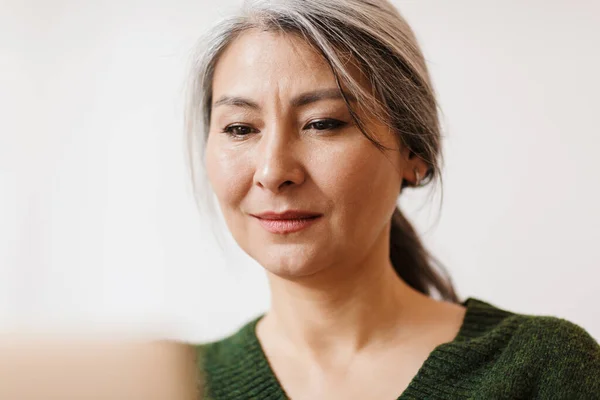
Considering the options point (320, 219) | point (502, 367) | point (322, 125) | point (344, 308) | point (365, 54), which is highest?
point (365, 54)

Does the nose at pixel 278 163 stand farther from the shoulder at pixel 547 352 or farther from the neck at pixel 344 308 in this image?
the shoulder at pixel 547 352

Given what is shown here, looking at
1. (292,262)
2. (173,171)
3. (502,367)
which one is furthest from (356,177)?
(173,171)

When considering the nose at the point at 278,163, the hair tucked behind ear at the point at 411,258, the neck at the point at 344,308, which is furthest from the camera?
the hair tucked behind ear at the point at 411,258

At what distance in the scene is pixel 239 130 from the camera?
1141 millimetres

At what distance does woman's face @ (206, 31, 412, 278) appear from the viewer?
42.5 inches

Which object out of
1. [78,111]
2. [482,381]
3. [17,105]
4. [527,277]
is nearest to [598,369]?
[482,381]

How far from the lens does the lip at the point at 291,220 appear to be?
1.10 meters

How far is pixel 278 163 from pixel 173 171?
855 millimetres

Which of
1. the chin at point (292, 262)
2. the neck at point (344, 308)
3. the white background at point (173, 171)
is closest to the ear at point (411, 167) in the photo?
the neck at point (344, 308)

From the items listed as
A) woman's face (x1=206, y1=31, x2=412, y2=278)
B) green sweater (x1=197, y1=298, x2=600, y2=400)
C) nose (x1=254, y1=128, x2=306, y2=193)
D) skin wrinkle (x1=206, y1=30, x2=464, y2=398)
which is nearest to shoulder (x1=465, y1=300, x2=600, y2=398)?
green sweater (x1=197, y1=298, x2=600, y2=400)

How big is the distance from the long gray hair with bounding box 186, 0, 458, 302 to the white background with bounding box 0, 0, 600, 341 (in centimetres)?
44

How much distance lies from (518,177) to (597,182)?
6.6 inches

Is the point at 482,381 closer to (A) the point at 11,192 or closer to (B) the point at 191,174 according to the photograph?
(B) the point at 191,174

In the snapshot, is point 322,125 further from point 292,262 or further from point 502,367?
point 502,367
